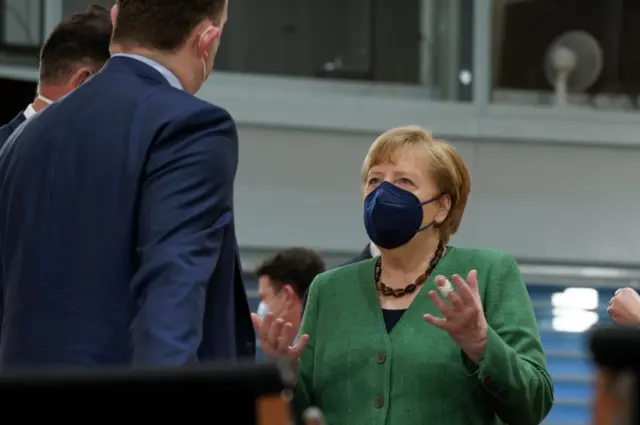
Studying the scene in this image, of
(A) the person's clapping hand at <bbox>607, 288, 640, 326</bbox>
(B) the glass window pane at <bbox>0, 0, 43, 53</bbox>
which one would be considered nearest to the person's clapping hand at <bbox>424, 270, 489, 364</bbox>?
(A) the person's clapping hand at <bbox>607, 288, 640, 326</bbox>

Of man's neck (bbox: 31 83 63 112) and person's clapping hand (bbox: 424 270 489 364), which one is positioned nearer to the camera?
person's clapping hand (bbox: 424 270 489 364)

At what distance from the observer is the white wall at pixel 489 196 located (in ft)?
23.9

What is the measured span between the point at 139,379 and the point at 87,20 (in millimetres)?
1718

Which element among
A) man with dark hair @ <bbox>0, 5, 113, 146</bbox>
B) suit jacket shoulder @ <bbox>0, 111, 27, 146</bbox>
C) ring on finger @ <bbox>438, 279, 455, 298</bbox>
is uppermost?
man with dark hair @ <bbox>0, 5, 113, 146</bbox>

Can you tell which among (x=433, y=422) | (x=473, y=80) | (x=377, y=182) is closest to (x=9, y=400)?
(x=433, y=422)

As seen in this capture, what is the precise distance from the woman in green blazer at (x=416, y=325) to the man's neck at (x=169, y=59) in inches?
22.1

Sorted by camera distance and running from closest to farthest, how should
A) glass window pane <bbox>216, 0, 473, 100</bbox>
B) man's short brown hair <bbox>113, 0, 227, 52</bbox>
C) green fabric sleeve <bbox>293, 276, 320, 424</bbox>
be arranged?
man's short brown hair <bbox>113, 0, 227, 52</bbox>, green fabric sleeve <bbox>293, 276, 320, 424</bbox>, glass window pane <bbox>216, 0, 473, 100</bbox>

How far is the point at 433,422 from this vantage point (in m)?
2.72

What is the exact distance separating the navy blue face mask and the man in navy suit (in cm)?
59

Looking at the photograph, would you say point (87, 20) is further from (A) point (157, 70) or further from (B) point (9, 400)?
(B) point (9, 400)

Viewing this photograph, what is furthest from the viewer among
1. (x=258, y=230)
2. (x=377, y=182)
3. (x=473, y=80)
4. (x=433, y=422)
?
(x=473, y=80)

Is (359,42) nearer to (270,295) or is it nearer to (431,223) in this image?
(270,295)

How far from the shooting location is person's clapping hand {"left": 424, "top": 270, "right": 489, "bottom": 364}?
2.52 metres

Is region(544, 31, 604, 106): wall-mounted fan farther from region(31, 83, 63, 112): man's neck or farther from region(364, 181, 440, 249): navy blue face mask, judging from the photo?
region(31, 83, 63, 112): man's neck
